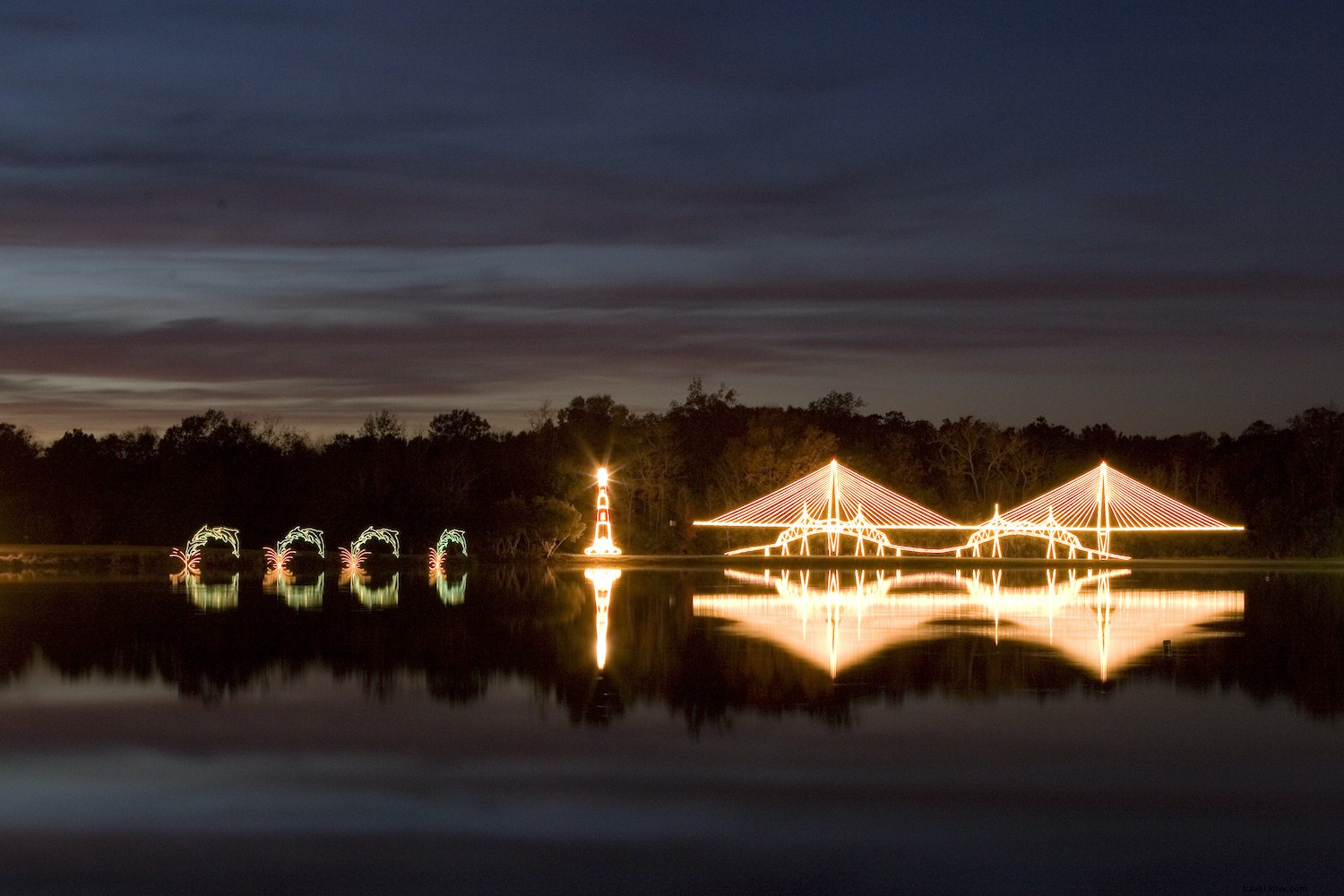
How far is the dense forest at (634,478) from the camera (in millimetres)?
52469

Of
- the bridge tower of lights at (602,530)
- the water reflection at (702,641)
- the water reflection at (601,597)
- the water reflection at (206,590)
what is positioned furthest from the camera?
the bridge tower of lights at (602,530)

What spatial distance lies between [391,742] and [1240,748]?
7.02 m

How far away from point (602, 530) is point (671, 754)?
37540 millimetres

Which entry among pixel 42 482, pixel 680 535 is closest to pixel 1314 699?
pixel 680 535

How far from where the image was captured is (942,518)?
5178 cm

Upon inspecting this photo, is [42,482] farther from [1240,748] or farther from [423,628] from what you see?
[1240,748]

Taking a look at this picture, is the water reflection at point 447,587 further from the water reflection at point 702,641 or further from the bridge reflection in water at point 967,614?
the bridge reflection in water at point 967,614

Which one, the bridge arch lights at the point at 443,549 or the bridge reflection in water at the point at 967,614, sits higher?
the bridge arch lights at the point at 443,549

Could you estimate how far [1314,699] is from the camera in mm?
16016

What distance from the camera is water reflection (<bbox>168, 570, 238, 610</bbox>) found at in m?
28.2

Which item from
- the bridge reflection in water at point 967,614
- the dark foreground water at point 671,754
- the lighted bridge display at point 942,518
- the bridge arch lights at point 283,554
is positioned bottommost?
the dark foreground water at point 671,754

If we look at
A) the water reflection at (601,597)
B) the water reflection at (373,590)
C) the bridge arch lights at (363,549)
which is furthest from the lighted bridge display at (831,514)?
the water reflection at (373,590)

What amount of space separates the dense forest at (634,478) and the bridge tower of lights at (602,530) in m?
0.83

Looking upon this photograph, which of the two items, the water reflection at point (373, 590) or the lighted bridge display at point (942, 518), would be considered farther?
the lighted bridge display at point (942, 518)
